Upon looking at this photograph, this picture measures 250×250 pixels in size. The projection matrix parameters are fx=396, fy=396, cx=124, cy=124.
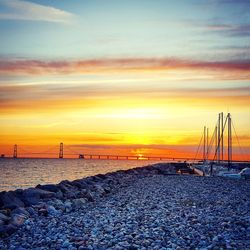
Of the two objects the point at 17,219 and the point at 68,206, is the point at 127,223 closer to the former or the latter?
the point at 17,219

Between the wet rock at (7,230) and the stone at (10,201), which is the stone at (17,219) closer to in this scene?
the wet rock at (7,230)

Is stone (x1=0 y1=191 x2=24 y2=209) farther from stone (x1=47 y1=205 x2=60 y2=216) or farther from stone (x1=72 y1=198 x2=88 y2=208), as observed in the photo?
stone (x1=72 y1=198 x2=88 y2=208)

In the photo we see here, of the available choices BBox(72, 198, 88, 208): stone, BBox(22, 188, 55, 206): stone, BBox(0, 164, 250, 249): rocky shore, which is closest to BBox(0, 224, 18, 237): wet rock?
BBox(0, 164, 250, 249): rocky shore

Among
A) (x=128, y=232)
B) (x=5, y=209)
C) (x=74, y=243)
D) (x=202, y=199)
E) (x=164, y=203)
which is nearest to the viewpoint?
(x=74, y=243)

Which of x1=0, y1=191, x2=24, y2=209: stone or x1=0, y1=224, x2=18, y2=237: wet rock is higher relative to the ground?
x1=0, y1=191, x2=24, y2=209: stone

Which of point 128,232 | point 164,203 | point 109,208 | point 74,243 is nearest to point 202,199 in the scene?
point 164,203

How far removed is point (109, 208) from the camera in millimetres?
18656

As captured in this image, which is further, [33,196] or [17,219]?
[33,196]

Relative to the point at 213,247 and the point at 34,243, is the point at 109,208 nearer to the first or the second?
the point at 34,243

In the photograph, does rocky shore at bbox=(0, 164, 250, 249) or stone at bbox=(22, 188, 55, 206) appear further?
stone at bbox=(22, 188, 55, 206)

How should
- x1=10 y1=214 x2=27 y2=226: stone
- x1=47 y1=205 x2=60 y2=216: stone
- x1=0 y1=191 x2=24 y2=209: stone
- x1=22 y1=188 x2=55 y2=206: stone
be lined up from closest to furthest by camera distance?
x1=10 y1=214 x2=27 y2=226: stone < x1=47 y1=205 x2=60 y2=216: stone < x1=0 y1=191 x2=24 y2=209: stone < x1=22 y1=188 x2=55 y2=206: stone

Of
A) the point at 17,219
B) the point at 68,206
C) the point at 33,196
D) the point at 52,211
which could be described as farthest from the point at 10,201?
the point at 17,219

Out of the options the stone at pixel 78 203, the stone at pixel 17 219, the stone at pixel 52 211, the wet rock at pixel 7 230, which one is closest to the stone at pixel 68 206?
the stone at pixel 78 203

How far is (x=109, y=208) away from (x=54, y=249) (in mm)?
7313
